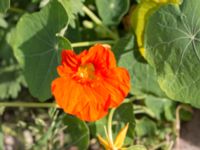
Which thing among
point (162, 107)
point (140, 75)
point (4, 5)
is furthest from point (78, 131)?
point (4, 5)

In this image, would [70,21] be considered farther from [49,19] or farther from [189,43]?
[189,43]

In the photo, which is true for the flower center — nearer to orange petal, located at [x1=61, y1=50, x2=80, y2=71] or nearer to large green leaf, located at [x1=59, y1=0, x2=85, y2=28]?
orange petal, located at [x1=61, y1=50, x2=80, y2=71]

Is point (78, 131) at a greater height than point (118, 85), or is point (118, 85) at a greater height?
point (118, 85)

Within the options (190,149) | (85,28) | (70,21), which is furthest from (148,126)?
(70,21)

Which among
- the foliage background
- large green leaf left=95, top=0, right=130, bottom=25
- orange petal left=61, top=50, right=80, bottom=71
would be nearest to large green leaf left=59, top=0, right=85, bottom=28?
the foliage background

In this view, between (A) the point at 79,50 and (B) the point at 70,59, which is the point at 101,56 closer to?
(B) the point at 70,59
